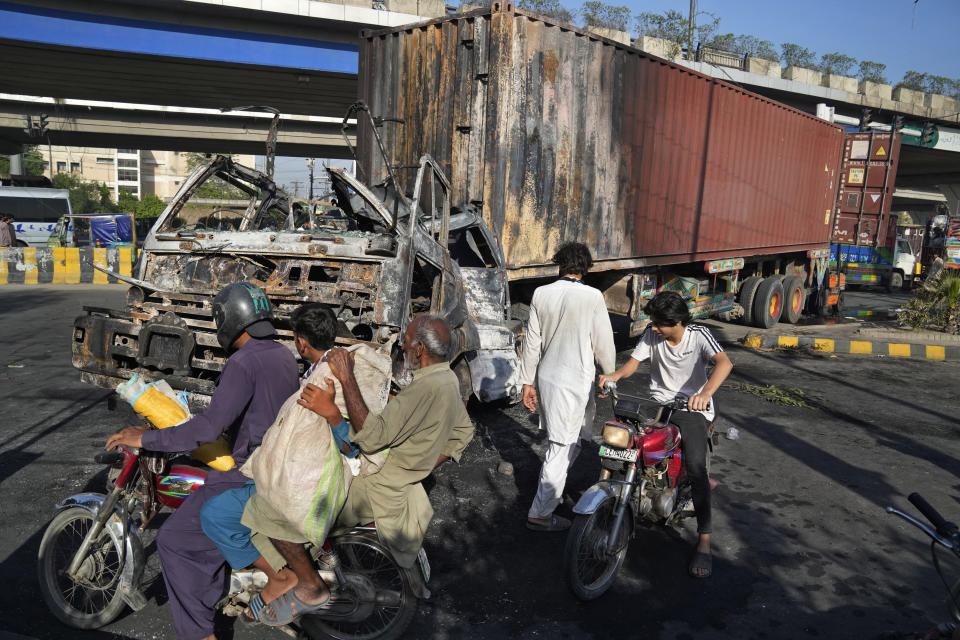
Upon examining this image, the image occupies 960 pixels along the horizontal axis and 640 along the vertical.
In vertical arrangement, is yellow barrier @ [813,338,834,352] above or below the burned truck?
below

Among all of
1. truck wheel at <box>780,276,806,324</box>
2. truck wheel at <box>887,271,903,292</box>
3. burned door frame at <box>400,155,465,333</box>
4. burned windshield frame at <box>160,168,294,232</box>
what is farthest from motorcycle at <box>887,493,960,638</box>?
truck wheel at <box>887,271,903,292</box>

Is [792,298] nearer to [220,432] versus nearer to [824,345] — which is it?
[824,345]

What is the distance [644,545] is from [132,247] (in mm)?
17270

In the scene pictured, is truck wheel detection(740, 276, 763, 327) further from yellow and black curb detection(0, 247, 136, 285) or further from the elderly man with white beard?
yellow and black curb detection(0, 247, 136, 285)

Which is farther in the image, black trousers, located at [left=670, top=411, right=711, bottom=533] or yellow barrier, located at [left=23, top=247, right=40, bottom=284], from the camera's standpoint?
yellow barrier, located at [left=23, top=247, right=40, bottom=284]

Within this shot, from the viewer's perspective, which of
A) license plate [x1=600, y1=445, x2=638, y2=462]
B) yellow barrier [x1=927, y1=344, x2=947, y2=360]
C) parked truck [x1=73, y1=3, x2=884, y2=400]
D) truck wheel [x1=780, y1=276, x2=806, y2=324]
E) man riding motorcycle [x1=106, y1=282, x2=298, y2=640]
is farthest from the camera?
truck wheel [x1=780, y1=276, x2=806, y2=324]

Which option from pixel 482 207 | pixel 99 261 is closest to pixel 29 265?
pixel 99 261

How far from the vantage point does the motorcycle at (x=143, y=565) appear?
2.79 meters

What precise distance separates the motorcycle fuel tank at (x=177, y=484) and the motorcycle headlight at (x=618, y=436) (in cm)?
197

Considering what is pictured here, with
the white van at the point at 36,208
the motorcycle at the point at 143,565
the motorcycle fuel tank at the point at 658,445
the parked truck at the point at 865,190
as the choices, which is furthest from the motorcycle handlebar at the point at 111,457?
the white van at the point at 36,208

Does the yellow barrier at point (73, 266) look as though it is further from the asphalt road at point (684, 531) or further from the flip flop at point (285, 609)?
the flip flop at point (285, 609)

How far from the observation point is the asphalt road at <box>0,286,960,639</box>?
3.27 metres

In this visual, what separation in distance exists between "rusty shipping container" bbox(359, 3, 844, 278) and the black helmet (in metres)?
3.83

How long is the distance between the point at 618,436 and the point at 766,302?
10.4 meters
